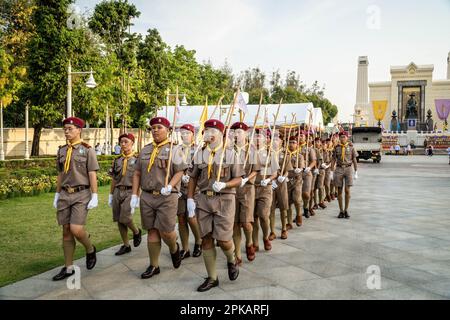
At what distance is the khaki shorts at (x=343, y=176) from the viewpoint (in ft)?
33.2

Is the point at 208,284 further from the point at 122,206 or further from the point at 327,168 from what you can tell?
the point at 327,168

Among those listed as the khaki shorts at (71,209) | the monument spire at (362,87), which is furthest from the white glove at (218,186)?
the monument spire at (362,87)

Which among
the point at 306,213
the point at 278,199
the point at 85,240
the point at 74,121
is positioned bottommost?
the point at 306,213

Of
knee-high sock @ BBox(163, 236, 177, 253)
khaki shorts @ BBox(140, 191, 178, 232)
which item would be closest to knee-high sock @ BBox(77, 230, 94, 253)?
khaki shorts @ BBox(140, 191, 178, 232)

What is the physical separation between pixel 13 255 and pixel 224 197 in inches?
143

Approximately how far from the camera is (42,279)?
5.31 m

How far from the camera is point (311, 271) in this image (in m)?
5.64

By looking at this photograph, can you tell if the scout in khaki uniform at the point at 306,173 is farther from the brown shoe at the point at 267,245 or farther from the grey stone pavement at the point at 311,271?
the brown shoe at the point at 267,245

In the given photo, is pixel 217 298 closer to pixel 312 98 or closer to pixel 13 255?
pixel 13 255

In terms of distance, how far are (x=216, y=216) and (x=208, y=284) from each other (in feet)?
2.73

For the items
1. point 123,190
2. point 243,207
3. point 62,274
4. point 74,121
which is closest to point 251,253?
point 243,207

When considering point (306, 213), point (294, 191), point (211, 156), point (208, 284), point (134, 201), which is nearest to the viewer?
point (208, 284)

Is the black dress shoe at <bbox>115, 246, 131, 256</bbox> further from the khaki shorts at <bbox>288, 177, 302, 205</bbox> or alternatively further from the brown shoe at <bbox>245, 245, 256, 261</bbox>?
the khaki shorts at <bbox>288, 177, 302, 205</bbox>

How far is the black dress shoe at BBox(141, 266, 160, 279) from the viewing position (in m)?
5.39
